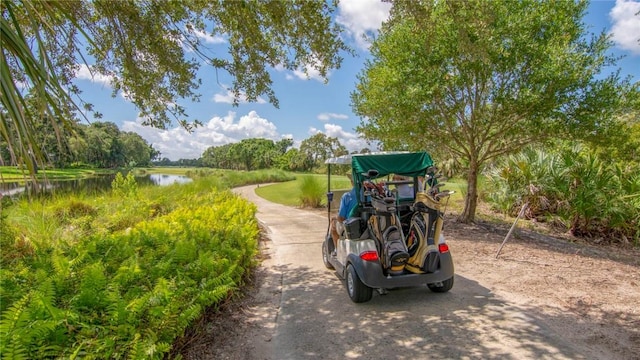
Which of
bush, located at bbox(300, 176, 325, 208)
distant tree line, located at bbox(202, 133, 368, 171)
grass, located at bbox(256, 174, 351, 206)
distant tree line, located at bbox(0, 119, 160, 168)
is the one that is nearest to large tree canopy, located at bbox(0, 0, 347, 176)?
distant tree line, located at bbox(0, 119, 160, 168)

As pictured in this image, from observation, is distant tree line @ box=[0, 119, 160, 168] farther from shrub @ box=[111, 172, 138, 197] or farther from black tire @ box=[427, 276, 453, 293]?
black tire @ box=[427, 276, 453, 293]

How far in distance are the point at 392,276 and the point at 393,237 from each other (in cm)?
53

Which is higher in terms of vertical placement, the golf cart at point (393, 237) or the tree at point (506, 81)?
the tree at point (506, 81)

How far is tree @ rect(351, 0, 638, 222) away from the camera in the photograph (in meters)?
7.93

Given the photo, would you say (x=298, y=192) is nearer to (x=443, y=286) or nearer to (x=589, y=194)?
(x=589, y=194)

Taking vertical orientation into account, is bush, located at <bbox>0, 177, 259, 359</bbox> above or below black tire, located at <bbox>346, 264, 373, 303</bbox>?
above

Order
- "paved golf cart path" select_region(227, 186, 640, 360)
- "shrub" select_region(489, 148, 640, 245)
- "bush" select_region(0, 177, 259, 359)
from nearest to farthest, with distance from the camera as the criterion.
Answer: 1. "bush" select_region(0, 177, 259, 359)
2. "paved golf cart path" select_region(227, 186, 640, 360)
3. "shrub" select_region(489, 148, 640, 245)

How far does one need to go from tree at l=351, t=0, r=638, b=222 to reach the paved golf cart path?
4968 millimetres

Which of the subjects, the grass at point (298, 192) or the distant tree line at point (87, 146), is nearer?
the distant tree line at point (87, 146)

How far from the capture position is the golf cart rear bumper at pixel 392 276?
173 inches

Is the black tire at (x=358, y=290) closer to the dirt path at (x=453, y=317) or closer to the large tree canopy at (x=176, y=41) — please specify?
the dirt path at (x=453, y=317)

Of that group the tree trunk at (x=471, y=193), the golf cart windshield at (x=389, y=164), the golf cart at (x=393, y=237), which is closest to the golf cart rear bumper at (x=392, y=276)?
the golf cart at (x=393, y=237)

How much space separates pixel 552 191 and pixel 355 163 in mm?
10150

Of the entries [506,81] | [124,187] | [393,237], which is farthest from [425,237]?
[124,187]
